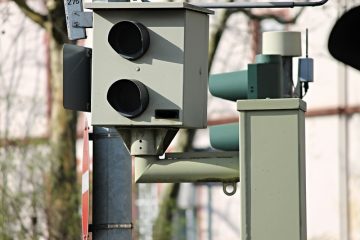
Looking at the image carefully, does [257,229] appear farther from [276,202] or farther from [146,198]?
[146,198]

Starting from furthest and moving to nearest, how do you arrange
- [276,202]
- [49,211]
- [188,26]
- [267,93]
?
[49,211], [267,93], [188,26], [276,202]

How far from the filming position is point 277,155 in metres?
7.61

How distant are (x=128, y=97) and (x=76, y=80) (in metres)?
0.89

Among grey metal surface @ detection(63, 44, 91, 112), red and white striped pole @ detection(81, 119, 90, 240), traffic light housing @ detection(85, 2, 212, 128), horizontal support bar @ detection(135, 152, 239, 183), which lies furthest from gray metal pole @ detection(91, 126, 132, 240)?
traffic light housing @ detection(85, 2, 212, 128)

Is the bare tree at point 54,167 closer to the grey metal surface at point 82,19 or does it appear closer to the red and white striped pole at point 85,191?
the red and white striped pole at point 85,191

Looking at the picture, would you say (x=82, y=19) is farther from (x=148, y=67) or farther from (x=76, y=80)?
(x=148, y=67)

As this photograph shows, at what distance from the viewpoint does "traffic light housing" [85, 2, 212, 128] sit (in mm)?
8141

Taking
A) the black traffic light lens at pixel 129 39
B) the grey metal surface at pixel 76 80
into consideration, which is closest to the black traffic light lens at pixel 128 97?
the black traffic light lens at pixel 129 39

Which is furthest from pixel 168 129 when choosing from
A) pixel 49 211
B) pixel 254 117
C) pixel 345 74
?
pixel 345 74

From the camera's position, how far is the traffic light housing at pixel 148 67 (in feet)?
26.7

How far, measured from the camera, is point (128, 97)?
8062mm

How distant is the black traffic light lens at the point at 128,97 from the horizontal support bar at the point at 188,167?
1.17ft

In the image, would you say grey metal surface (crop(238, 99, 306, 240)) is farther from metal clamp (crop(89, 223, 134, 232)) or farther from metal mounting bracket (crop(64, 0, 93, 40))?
metal clamp (crop(89, 223, 134, 232))

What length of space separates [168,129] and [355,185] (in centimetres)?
1905
